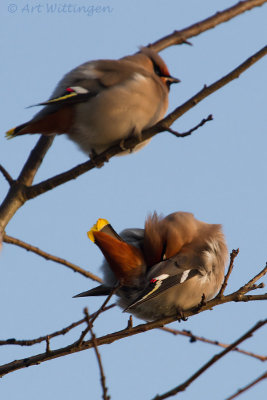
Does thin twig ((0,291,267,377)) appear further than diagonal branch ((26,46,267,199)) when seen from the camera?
No

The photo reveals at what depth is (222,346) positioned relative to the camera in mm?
3611

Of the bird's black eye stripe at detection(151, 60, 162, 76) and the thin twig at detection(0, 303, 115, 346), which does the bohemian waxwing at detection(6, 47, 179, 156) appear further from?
the thin twig at detection(0, 303, 115, 346)

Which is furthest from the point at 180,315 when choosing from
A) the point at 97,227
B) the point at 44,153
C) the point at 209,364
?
the point at 209,364

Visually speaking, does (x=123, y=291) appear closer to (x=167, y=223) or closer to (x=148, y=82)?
(x=167, y=223)

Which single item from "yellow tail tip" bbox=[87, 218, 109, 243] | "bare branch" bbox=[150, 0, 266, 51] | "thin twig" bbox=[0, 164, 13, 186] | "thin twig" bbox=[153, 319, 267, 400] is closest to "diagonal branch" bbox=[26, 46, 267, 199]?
"thin twig" bbox=[0, 164, 13, 186]

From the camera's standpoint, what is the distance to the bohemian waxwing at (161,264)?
397 cm

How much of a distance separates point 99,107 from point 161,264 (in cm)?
111

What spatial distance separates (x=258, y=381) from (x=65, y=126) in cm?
256

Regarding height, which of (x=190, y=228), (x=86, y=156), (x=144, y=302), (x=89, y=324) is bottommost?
(x=89, y=324)

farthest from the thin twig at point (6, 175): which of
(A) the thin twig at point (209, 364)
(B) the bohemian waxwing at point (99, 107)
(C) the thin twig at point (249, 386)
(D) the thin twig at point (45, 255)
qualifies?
(C) the thin twig at point (249, 386)

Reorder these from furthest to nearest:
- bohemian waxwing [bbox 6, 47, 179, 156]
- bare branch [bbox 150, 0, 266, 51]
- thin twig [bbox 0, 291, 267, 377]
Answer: bare branch [bbox 150, 0, 266, 51] < bohemian waxwing [bbox 6, 47, 179, 156] < thin twig [bbox 0, 291, 267, 377]

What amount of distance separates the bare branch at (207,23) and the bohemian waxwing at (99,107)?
48 centimetres

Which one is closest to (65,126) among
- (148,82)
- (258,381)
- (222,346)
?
(148,82)

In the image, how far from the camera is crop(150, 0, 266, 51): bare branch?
4.54 metres
